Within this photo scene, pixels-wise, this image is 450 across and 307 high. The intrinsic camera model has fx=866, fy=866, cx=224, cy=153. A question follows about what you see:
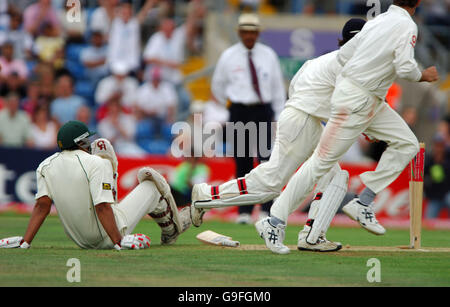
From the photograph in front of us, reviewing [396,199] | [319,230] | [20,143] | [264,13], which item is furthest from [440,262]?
[264,13]

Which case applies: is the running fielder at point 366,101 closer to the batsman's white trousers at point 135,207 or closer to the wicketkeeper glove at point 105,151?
the batsman's white trousers at point 135,207

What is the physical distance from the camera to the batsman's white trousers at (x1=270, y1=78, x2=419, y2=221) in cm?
790

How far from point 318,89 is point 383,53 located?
745 millimetres

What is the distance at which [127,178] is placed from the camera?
14.5 m

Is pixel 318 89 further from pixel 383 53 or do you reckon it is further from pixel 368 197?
pixel 368 197

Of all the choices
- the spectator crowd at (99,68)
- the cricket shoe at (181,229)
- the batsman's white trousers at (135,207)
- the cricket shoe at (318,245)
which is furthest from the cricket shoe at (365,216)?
the spectator crowd at (99,68)

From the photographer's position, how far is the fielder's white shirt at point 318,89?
818cm

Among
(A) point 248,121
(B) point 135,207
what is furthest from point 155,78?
(B) point 135,207

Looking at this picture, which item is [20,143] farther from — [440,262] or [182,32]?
[440,262]

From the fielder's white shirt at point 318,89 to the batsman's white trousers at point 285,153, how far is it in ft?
0.25

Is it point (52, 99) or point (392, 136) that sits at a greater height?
point (392, 136)

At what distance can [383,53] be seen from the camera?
780 cm

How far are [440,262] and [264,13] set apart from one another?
12.3 m
